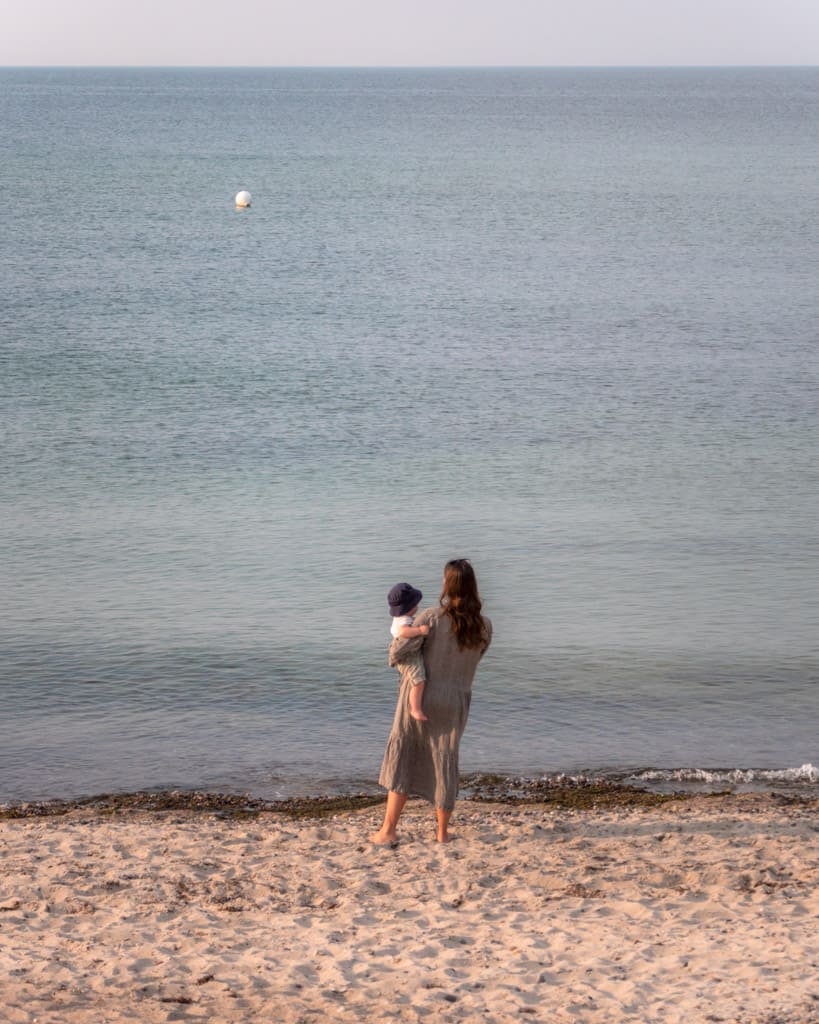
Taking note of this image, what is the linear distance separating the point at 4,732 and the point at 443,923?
6325 millimetres

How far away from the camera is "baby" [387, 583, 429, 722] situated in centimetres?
747

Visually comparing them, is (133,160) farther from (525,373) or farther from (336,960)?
(336,960)

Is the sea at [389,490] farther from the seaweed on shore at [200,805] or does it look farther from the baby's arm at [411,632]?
the baby's arm at [411,632]

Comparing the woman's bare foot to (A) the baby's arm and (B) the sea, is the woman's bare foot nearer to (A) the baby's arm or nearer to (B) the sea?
(A) the baby's arm

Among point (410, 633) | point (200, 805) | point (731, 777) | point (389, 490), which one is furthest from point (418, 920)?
point (389, 490)

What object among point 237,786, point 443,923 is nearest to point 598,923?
point 443,923

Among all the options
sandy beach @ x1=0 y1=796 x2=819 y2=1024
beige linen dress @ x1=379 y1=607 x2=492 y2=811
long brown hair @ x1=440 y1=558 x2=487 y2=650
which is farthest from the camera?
beige linen dress @ x1=379 y1=607 x2=492 y2=811

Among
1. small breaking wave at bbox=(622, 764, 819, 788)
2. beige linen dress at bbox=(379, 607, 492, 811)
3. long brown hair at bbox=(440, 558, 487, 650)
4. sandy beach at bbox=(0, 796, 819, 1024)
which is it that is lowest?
small breaking wave at bbox=(622, 764, 819, 788)

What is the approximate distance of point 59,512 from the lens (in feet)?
65.9

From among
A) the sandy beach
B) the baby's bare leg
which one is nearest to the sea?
the sandy beach

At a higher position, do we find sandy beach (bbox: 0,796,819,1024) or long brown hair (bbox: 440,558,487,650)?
long brown hair (bbox: 440,558,487,650)

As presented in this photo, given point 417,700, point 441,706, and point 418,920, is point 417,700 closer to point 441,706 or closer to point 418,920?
point 441,706

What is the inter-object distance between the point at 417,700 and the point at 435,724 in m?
0.23

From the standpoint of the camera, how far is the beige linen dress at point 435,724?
758cm
